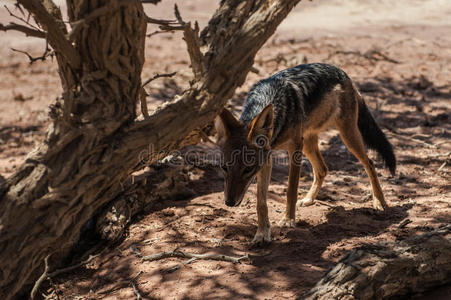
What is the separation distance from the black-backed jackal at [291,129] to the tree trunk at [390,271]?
1357mm

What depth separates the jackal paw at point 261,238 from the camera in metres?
4.64

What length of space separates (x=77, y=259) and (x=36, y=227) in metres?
2.02

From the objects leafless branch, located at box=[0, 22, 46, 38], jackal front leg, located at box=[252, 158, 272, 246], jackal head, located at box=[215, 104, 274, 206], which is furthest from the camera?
jackal front leg, located at box=[252, 158, 272, 246]

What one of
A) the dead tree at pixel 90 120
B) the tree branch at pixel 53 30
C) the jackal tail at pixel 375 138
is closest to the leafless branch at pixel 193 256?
the dead tree at pixel 90 120

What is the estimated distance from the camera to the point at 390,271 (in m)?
3.35

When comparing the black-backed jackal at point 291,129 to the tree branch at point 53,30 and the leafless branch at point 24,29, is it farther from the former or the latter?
the leafless branch at point 24,29

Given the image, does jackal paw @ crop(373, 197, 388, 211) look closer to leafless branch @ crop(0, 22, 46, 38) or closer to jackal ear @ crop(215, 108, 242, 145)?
jackal ear @ crop(215, 108, 242, 145)

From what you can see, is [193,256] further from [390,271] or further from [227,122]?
[390,271]

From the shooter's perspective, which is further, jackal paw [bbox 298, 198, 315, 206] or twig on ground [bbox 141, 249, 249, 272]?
jackal paw [bbox 298, 198, 315, 206]

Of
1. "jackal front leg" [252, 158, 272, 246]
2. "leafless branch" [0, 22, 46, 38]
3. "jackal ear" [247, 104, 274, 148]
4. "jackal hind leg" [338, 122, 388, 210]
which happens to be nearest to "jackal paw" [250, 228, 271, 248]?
"jackal front leg" [252, 158, 272, 246]

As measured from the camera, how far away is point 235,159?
4.43m

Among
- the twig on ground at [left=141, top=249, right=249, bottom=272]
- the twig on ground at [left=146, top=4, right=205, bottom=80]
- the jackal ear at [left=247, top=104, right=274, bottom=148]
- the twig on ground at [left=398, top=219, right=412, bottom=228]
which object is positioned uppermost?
the twig on ground at [left=146, top=4, right=205, bottom=80]

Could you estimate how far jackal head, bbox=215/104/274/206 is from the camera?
174 inches

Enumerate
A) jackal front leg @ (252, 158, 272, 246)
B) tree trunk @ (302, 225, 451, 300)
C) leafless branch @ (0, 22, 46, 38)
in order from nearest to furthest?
leafless branch @ (0, 22, 46, 38) → tree trunk @ (302, 225, 451, 300) → jackal front leg @ (252, 158, 272, 246)
